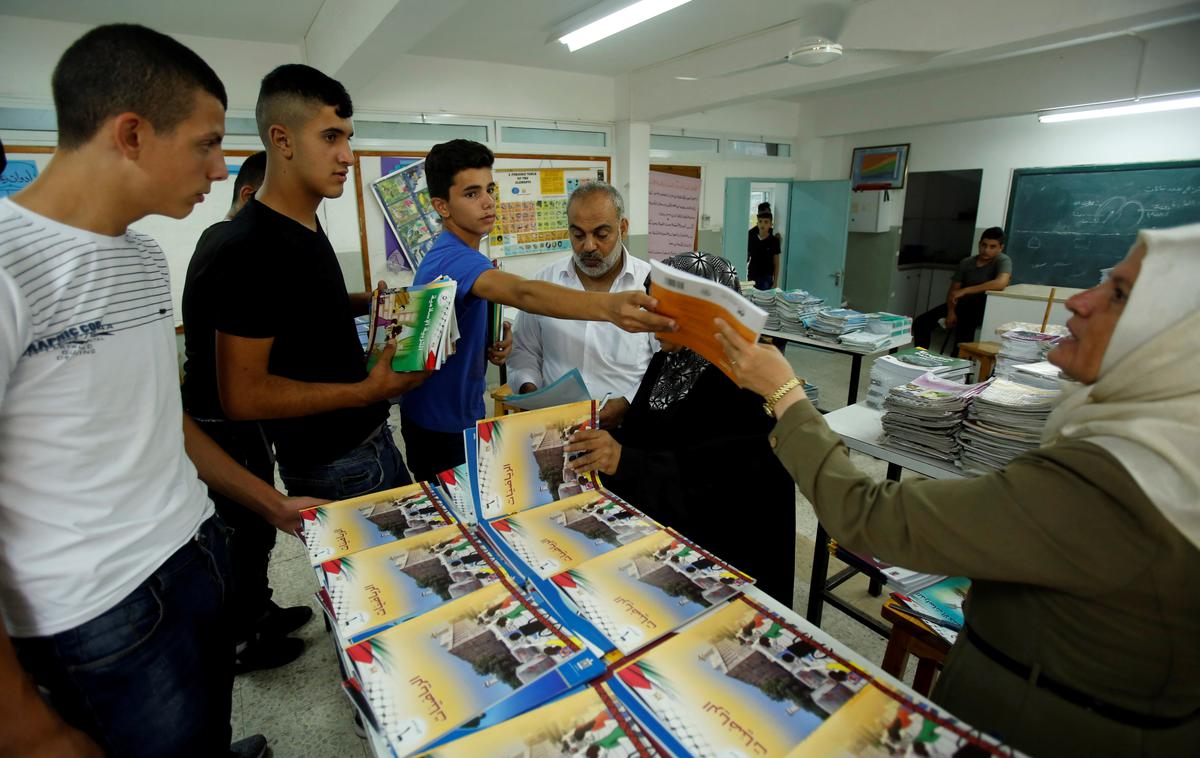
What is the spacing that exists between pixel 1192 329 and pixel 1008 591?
0.40 m

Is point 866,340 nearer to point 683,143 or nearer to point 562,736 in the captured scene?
point 562,736

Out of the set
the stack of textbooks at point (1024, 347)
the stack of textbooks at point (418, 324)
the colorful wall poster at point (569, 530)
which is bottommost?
the colorful wall poster at point (569, 530)

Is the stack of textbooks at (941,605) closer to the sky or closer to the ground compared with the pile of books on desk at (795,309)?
closer to the ground

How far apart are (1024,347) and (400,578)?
9.41 ft

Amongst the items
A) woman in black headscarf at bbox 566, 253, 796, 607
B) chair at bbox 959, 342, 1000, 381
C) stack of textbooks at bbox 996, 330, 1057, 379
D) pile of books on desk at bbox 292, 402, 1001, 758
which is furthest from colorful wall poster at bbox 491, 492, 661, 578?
chair at bbox 959, 342, 1000, 381

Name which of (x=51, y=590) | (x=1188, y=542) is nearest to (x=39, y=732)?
(x=51, y=590)

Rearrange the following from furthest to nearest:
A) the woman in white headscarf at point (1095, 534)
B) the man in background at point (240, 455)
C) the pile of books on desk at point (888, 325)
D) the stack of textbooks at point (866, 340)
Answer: the pile of books on desk at point (888, 325) → the stack of textbooks at point (866, 340) → the man in background at point (240, 455) → the woman in white headscarf at point (1095, 534)

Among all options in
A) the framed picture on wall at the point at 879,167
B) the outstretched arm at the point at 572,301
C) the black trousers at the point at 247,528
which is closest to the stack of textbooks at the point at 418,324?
the outstretched arm at the point at 572,301

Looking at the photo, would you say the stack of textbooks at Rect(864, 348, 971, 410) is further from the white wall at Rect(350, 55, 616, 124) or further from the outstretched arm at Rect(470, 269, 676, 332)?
the white wall at Rect(350, 55, 616, 124)

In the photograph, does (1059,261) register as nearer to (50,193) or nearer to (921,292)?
(921,292)

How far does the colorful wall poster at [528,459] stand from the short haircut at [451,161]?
0.95 metres

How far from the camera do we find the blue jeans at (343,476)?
143cm

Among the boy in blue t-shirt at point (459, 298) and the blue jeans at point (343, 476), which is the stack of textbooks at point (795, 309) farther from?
the blue jeans at point (343, 476)

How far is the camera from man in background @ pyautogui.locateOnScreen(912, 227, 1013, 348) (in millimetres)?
5273
